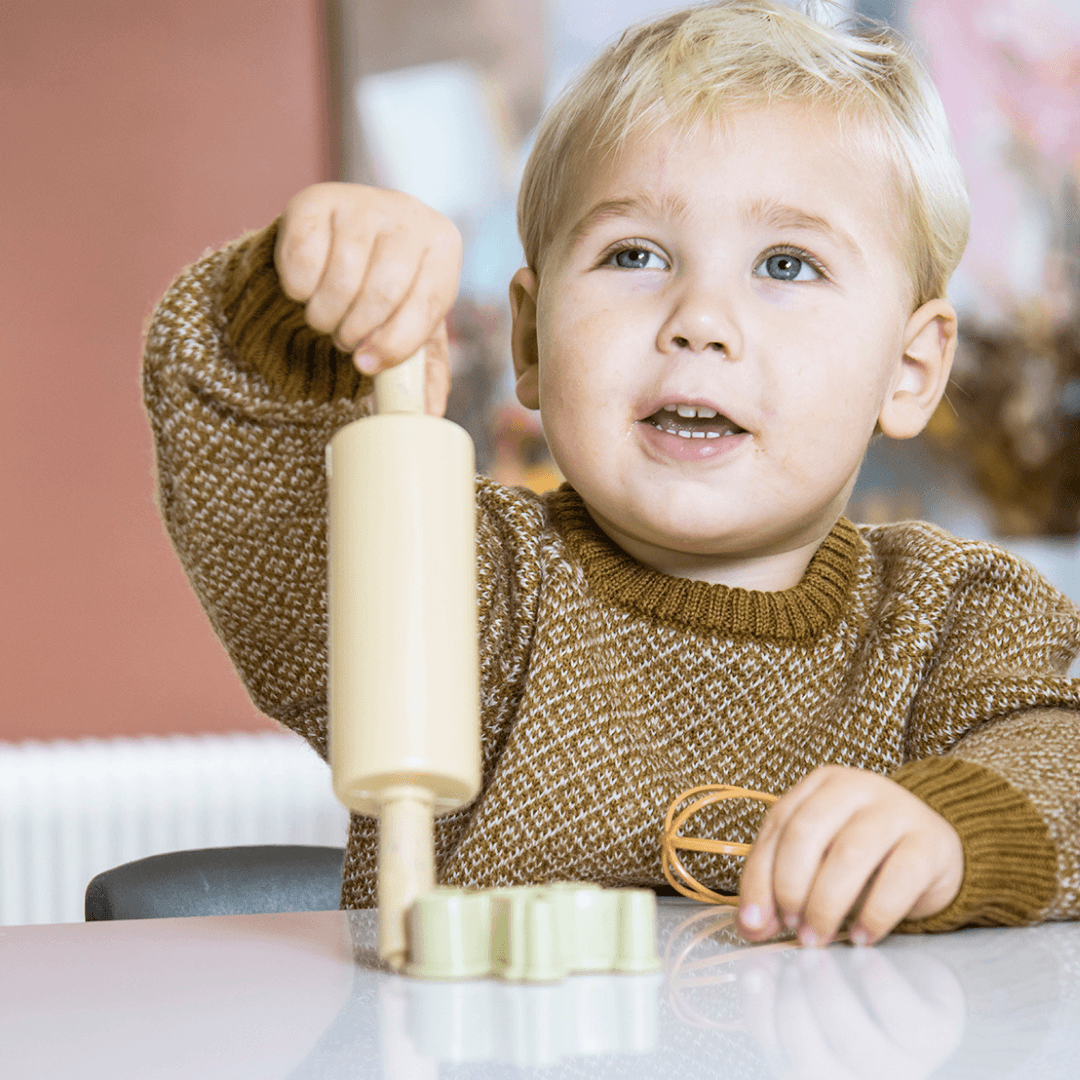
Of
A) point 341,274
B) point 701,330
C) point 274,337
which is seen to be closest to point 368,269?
point 341,274

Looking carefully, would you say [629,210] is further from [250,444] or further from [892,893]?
[892,893]

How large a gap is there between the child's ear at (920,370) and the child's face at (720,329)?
7 centimetres

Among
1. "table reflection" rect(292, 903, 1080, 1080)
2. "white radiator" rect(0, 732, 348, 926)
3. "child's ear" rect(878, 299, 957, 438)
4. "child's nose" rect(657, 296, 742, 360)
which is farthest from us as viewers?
"white radiator" rect(0, 732, 348, 926)

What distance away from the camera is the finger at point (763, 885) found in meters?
0.49

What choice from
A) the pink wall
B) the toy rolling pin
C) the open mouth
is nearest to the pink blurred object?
the pink wall

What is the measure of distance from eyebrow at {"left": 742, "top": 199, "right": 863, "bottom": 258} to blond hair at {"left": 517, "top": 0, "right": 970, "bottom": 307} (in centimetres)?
7

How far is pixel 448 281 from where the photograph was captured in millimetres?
532

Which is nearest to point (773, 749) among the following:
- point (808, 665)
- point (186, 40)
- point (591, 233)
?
point (808, 665)

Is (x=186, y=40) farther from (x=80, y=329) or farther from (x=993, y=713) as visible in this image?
(x=993, y=713)

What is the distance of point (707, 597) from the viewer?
2.76 ft

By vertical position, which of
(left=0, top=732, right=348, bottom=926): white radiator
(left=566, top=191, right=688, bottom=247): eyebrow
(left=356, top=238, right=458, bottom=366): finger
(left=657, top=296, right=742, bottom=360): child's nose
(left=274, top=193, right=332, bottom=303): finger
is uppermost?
(left=566, top=191, right=688, bottom=247): eyebrow

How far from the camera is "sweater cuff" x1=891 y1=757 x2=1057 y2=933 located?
0.53 meters

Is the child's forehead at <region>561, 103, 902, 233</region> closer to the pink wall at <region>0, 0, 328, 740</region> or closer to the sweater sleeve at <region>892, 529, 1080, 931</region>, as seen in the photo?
the sweater sleeve at <region>892, 529, 1080, 931</region>

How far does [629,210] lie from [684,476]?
0.17 meters
